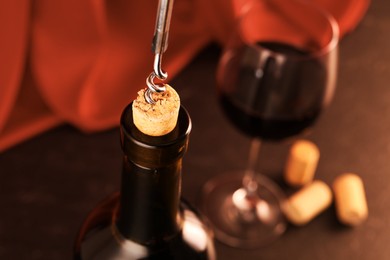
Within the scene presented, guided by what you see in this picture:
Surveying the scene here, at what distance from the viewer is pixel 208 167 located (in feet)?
3.24

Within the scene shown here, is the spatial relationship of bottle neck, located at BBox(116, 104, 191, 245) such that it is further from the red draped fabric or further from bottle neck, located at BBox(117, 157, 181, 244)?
the red draped fabric

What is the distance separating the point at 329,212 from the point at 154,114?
1.97 ft

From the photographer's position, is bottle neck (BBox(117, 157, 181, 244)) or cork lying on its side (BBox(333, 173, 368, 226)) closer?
bottle neck (BBox(117, 157, 181, 244))

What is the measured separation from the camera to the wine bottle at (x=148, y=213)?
42 cm

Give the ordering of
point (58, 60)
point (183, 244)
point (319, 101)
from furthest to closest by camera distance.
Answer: point (58, 60), point (319, 101), point (183, 244)

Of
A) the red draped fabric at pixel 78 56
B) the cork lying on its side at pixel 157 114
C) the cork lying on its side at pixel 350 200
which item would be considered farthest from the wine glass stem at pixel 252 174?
the cork lying on its side at pixel 157 114

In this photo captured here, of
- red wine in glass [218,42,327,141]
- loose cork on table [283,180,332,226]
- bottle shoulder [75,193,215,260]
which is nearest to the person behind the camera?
bottle shoulder [75,193,215,260]

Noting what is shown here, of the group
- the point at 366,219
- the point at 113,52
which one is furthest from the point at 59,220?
the point at 366,219

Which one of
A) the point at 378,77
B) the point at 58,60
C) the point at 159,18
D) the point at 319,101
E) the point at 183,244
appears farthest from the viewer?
the point at 378,77

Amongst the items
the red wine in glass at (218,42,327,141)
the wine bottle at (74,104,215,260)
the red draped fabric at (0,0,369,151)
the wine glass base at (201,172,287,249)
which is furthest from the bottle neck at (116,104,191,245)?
the red draped fabric at (0,0,369,151)

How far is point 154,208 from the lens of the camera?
0.47m

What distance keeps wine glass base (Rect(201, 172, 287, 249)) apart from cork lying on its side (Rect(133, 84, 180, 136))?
505 millimetres

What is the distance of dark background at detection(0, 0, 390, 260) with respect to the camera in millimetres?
876

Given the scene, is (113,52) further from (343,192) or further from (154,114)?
(154,114)
